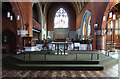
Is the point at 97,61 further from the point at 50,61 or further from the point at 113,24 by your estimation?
the point at 113,24

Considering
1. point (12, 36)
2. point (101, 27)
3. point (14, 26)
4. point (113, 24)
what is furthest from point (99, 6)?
point (12, 36)

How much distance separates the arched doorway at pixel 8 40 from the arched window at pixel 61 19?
1400 cm

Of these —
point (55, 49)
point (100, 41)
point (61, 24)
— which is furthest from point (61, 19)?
point (55, 49)

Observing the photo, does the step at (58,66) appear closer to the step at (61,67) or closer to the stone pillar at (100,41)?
the step at (61,67)

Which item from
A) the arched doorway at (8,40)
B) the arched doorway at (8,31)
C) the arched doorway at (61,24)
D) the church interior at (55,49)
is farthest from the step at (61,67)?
the arched doorway at (61,24)

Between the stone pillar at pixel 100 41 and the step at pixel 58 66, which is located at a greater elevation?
the stone pillar at pixel 100 41

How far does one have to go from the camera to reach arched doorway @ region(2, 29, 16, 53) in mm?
9695

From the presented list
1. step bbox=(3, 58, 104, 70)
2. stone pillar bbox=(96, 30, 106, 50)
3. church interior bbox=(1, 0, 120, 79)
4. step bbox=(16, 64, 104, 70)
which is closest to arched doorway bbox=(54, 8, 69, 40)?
church interior bbox=(1, 0, 120, 79)

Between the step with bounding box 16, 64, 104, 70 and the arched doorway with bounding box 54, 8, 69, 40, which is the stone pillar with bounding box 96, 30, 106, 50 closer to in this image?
the step with bounding box 16, 64, 104, 70

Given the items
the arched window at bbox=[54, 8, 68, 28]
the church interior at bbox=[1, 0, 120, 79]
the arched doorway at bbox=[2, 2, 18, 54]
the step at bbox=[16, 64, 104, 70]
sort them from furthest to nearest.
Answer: the arched window at bbox=[54, 8, 68, 28] < the arched doorway at bbox=[2, 2, 18, 54] < the step at bbox=[16, 64, 104, 70] < the church interior at bbox=[1, 0, 120, 79]

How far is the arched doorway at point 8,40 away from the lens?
382 inches

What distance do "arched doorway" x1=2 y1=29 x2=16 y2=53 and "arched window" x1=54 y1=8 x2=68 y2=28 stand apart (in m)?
14.0

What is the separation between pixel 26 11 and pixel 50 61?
5.58m

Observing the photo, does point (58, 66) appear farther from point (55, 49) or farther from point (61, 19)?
point (61, 19)
